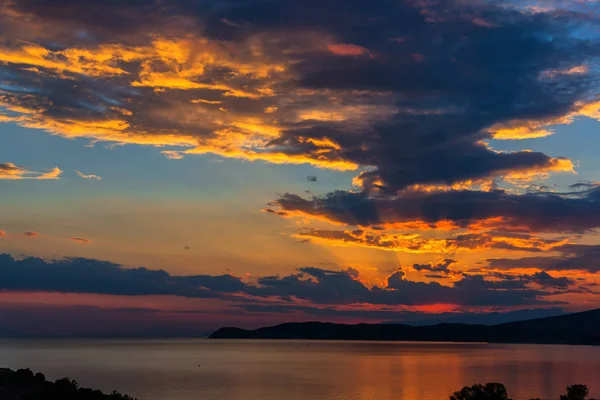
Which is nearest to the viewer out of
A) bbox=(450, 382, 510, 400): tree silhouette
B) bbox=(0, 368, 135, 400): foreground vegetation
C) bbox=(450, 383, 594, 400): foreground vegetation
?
bbox=(450, 382, 510, 400): tree silhouette

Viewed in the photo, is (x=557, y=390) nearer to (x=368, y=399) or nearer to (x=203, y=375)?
(x=368, y=399)

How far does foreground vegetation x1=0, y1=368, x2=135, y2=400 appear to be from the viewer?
7544cm

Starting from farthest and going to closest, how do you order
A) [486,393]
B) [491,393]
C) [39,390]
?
[39,390] < [486,393] < [491,393]

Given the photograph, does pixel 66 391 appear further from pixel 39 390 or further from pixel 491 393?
pixel 491 393

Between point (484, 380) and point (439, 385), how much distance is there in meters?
18.7

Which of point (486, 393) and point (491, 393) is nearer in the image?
point (491, 393)

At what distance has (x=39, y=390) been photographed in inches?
3194

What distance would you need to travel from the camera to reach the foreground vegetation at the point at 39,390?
247 ft

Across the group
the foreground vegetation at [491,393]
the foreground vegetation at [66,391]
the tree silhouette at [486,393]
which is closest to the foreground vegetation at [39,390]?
the foreground vegetation at [66,391]

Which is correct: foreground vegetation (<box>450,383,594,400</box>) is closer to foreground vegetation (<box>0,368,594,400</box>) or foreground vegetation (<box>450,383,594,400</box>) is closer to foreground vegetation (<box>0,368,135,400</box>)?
foreground vegetation (<box>0,368,594,400</box>)

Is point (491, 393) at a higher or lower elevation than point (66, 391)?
higher

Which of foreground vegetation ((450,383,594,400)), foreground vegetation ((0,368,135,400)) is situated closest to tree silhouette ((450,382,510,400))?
foreground vegetation ((450,383,594,400))

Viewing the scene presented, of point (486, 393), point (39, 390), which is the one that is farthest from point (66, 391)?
point (486, 393)

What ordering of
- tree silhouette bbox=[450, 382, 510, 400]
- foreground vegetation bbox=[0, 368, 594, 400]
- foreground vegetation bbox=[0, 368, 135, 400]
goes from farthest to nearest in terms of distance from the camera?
foreground vegetation bbox=[0, 368, 135, 400] → foreground vegetation bbox=[0, 368, 594, 400] → tree silhouette bbox=[450, 382, 510, 400]
